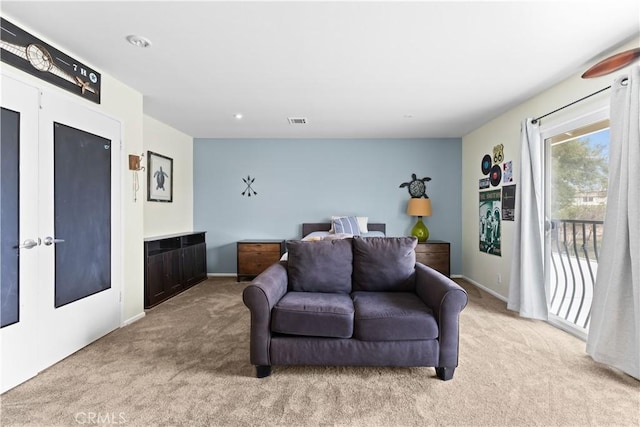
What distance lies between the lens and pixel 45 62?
7.51ft

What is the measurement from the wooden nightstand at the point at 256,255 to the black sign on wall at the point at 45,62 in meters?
2.85

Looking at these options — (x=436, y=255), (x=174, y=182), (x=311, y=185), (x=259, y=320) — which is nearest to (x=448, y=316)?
(x=259, y=320)

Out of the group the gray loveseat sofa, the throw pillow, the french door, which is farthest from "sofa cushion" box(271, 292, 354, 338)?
the throw pillow

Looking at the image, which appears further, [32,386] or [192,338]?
[192,338]

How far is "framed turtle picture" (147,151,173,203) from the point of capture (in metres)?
4.25

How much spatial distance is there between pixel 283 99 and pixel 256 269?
2.76 m

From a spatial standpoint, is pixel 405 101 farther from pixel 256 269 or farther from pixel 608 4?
pixel 256 269

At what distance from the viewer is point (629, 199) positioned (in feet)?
7.00

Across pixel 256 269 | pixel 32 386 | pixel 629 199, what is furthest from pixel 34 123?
pixel 629 199

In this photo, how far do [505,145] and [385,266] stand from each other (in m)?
2.67

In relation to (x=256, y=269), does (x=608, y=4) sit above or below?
above

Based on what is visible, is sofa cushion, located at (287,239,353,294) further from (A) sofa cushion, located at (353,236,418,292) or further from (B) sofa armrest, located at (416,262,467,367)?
(B) sofa armrest, located at (416,262,467,367)

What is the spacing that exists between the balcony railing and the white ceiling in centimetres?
148

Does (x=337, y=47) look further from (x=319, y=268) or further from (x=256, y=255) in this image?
(x=256, y=255)
